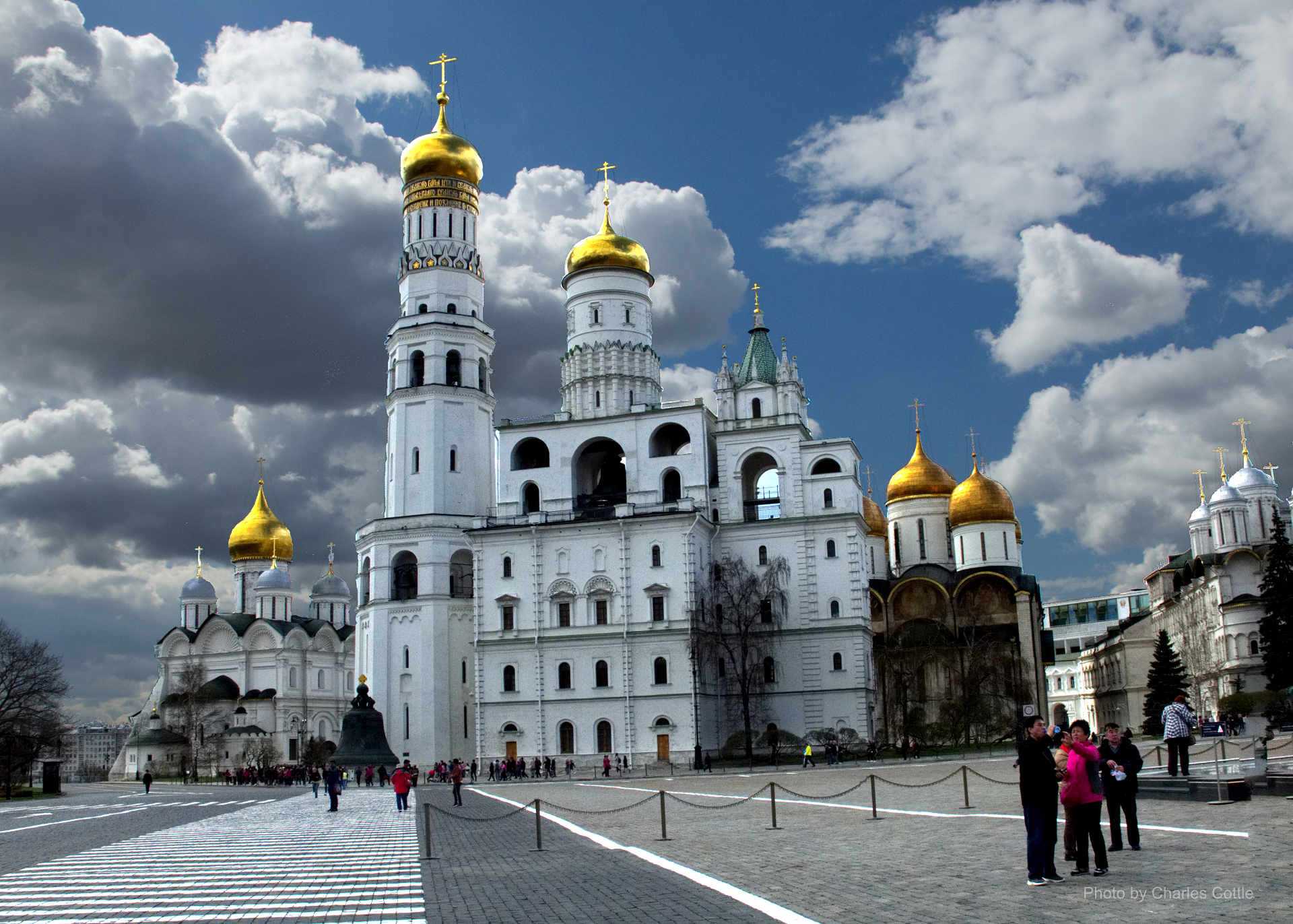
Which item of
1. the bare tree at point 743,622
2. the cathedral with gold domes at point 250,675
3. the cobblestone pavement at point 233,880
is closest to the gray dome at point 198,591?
the cathedral with gold domes at point 250,675

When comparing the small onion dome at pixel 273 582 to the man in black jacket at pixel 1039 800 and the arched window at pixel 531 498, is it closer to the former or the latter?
the arched window at pixel 531 498

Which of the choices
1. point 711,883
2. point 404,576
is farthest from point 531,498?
point 711,883

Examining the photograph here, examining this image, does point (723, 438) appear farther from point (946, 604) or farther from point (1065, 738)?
point (1065, 738)

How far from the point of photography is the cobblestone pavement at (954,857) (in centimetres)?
1128

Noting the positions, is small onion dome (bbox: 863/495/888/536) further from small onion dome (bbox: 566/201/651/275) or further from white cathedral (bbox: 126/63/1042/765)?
small onion dome (bbox: 566/201/651/275)

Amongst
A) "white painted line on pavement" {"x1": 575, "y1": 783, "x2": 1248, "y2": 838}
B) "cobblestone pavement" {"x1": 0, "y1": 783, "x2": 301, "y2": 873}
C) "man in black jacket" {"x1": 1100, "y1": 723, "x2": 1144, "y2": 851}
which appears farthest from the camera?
"cobblestone pavement" {"x1": 0, "y1": 783, "x2": 301, "y2": 873}

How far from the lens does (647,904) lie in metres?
12.6

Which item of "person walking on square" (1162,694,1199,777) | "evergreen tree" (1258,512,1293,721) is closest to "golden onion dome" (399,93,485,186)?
"evergreen tree" (1258,512,1293,721)

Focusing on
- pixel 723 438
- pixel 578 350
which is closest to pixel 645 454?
pixel 723 438

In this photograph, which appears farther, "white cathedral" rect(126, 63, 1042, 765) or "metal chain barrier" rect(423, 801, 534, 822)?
"white cathedral" rect(126, 63, 1042, 765)

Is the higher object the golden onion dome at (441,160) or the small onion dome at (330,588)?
the golden onion dome at (441,160)

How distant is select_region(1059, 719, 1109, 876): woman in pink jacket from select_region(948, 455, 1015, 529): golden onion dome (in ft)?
224

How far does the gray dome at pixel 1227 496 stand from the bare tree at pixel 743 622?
115 feet

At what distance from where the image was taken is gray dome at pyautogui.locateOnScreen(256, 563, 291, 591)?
95.9 m
